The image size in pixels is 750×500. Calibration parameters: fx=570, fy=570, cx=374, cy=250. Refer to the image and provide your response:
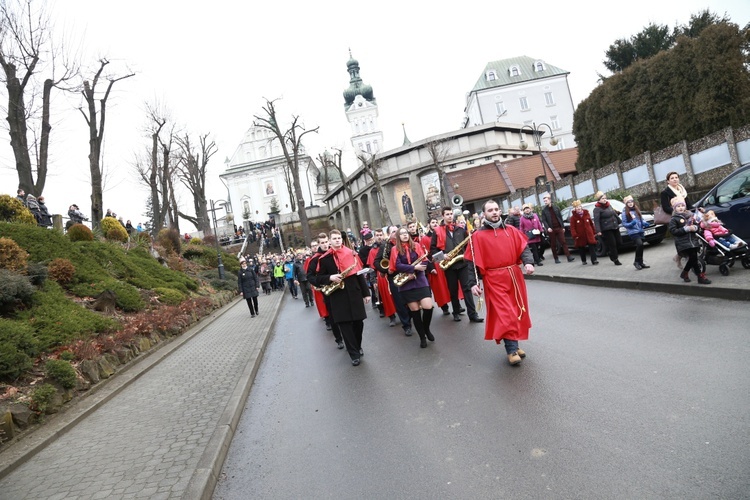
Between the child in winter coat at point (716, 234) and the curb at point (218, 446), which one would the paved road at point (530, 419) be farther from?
the child in winter coat at point (716, 234)

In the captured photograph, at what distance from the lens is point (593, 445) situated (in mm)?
4184

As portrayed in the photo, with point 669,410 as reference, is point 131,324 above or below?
above

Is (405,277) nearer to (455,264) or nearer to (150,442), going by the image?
(455,264)

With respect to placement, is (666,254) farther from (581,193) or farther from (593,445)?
(581,193)

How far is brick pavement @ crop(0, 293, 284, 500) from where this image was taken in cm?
490

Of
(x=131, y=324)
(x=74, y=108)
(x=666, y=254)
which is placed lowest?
(x=666, y=254)

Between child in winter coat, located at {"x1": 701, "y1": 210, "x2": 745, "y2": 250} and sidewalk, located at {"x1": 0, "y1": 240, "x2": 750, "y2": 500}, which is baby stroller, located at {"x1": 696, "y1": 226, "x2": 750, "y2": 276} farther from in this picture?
sidewalk, located at {"x1": 0, "y1": 240, "x2": 750, "y2": 500}

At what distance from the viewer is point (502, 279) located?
7098 mm

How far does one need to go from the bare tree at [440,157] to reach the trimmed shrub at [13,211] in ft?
122

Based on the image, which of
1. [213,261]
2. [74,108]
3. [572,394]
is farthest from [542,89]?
[572,394]

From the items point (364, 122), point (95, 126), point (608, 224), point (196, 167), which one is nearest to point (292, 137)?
point (196, 167)

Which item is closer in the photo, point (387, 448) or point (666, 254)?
point (387, 448)

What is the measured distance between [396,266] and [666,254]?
8680 mm

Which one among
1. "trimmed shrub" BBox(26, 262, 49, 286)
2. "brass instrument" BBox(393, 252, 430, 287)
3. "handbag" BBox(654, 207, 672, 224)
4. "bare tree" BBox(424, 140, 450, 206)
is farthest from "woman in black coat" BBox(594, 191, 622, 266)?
"bare tree" BBox(424, 140, 450, 206)
